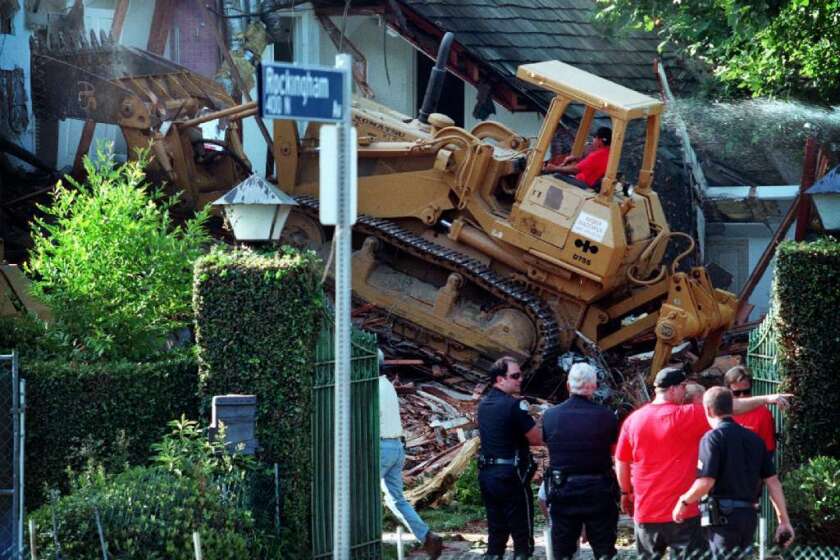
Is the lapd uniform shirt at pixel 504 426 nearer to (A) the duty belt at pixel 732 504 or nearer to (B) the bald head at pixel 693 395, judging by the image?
(B) the bald head at pixel 693 395

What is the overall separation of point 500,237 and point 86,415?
6.17 meters

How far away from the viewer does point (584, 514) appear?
954cm

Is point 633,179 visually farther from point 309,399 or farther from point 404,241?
point 309,399

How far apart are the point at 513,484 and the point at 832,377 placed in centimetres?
248

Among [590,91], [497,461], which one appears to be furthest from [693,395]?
[590,91]

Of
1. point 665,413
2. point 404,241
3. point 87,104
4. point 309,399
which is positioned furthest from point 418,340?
point 665,413

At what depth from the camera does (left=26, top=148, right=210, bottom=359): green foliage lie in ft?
38.1

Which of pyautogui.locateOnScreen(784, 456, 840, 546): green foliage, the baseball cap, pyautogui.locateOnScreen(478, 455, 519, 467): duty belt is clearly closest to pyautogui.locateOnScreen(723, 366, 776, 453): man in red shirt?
pyautogui.locateOnScreen(784, 456, 840, 546): green foliage

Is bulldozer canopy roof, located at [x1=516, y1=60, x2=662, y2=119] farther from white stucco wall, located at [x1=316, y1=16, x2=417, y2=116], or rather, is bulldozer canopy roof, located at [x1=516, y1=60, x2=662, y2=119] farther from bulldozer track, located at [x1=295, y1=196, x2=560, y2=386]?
white stucco wall, located at [x1=316, y1=16, x2=417, y2=116]

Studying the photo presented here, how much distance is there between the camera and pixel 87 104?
17484 millimetres

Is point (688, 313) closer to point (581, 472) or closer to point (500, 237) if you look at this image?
point (500, 237)

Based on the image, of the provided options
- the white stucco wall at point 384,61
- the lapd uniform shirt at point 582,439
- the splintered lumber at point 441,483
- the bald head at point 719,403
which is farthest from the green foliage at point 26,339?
the white stucco wall at point 384,61

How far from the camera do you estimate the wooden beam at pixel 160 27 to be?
2158 cm

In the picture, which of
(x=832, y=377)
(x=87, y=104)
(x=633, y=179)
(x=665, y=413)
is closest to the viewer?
(x=665, y=413)
